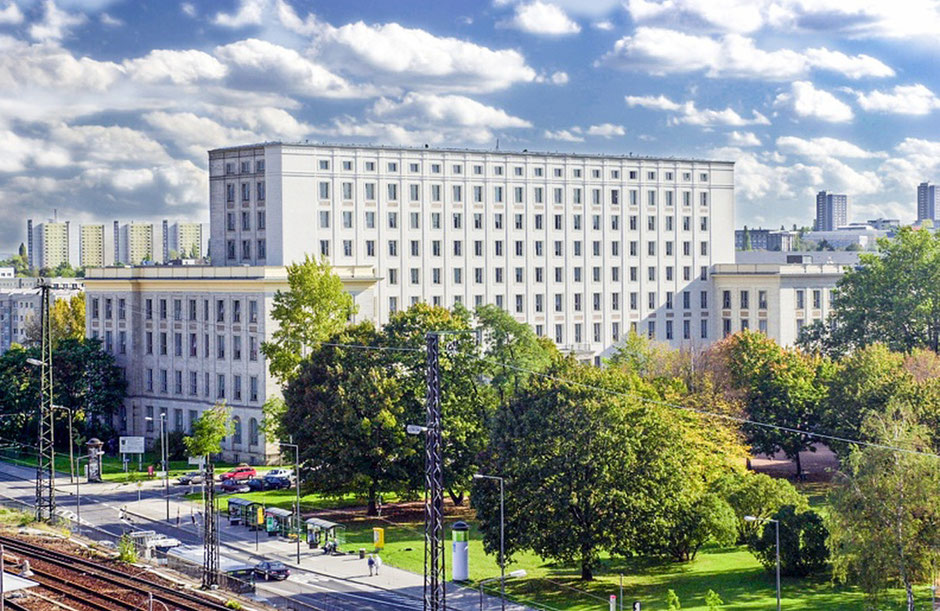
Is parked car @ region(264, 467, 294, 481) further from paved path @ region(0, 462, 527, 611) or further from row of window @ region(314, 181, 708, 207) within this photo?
row of window @ region(314, 181, 708, 207)

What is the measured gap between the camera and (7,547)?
72.7m

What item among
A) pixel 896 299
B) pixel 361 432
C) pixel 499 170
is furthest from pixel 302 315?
pixel 896 299

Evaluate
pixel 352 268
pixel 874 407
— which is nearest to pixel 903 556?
pixel 874 407

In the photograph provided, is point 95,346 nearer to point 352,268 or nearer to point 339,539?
point 352,268

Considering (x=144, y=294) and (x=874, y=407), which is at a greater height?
(x=144, y=294)

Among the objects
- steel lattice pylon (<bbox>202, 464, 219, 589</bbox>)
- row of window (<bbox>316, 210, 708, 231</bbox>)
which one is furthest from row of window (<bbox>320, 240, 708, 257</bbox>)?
steel lattice pylon (<bbox>202, 464, 219, 589</bbox>)

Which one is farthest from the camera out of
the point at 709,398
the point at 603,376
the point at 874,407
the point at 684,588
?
the point at 709,398

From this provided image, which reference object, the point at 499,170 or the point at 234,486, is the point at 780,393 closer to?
the point at 234,486

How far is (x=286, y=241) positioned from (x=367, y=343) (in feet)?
96.1

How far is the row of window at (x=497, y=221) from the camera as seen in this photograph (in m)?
123

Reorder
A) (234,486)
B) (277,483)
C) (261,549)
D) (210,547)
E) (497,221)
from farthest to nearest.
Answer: (497,221)
(277,483)
(234,486)
(261,549)
(210,547)

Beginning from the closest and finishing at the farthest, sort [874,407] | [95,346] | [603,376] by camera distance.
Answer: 1. [603,376]
2. [874,407]
3. [95,346]

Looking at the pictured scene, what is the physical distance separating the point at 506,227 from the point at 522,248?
2798 millimetres

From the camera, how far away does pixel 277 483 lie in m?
101
